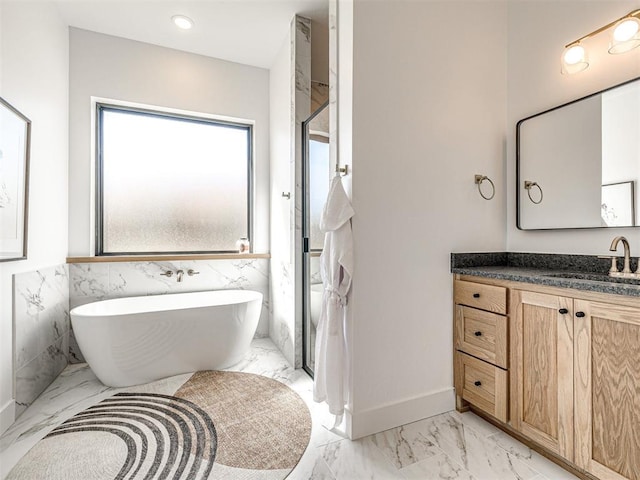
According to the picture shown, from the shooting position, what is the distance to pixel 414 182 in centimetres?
178

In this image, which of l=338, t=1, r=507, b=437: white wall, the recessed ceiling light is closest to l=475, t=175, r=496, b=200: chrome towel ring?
l=338, t=1, r=507, b=437: white wall

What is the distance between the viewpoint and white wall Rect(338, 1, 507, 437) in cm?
165

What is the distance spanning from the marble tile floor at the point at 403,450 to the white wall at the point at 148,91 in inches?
53.0

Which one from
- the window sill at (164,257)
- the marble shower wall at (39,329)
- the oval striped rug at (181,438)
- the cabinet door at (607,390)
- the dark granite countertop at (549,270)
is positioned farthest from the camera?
the window sill at (164,257)

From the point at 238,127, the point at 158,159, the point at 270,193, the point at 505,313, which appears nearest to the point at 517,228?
the point at 505,313

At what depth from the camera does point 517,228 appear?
81.0 inches

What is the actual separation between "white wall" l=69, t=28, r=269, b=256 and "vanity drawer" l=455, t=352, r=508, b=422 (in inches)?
82.7

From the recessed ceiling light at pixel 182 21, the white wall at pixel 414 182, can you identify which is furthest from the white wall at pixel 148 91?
the white wall at pixel 414 182

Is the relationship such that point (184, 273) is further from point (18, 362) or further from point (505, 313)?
point (505, 313)

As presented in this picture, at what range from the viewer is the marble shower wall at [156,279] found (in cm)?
260

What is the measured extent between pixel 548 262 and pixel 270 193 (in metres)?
2.38

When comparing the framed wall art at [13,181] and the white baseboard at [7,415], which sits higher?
the framed wall art at [13,181]

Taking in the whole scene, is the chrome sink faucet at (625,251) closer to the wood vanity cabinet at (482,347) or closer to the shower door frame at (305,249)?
the wood vanity cabinet at (482,347)

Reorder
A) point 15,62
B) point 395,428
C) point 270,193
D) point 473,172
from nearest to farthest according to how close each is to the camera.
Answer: point 395,428 < point 15,62 < point 473,172 < point 270,193
